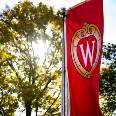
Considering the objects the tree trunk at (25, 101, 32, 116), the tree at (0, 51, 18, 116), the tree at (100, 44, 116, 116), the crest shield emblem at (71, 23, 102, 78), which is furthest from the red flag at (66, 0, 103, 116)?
the tree at (100, 44, 116, 116)

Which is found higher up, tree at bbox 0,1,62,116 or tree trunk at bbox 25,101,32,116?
tree at bbox 0,1,62,116

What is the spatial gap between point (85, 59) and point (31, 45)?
13997mm

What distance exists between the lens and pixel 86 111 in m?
8.16

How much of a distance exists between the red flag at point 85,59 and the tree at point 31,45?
40.5 ft

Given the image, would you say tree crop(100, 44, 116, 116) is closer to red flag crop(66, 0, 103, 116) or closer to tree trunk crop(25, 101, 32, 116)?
tree trunk crop(25, 101, 32, 116)

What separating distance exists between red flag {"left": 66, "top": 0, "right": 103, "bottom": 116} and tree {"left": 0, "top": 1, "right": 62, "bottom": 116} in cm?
1233

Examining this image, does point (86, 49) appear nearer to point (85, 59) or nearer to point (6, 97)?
point (85, 59)

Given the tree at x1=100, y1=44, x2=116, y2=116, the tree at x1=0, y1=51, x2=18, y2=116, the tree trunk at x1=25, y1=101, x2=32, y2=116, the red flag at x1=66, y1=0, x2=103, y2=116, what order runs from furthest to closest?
the tree at x1=100, y1=44, x2=116, y2=116 → the tree trunk at x1=25, y1=101, x2=32, y2=116 → the tree at x1=0, y1=51, x2=18, y2=116 → the red flag at x1=66, y1=0, x2=103, y2=116

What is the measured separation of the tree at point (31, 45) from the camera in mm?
21172

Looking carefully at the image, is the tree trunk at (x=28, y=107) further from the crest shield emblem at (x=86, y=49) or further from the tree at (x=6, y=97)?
the crest shield emblem at (x=86, y=49)

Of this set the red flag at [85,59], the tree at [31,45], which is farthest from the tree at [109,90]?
the red flag at [85,59]

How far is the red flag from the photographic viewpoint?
8.15 metres

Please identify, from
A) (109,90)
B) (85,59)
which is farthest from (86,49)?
(109,90)

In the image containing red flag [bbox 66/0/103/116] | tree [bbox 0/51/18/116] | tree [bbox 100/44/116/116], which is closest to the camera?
→ red flag [bbox 66/0/103/116]
